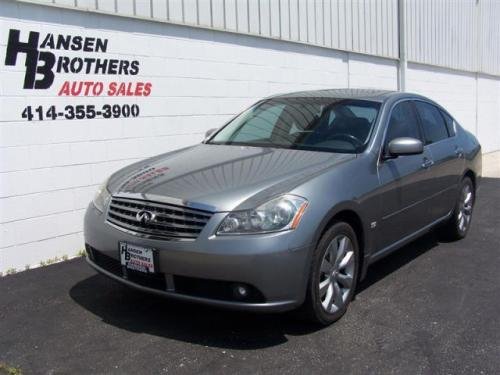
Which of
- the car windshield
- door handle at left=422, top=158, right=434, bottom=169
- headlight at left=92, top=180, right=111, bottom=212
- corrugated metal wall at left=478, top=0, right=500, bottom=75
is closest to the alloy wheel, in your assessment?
the car windshield

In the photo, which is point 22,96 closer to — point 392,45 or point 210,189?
point 210,189

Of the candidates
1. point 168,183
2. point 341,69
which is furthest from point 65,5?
point 341,69

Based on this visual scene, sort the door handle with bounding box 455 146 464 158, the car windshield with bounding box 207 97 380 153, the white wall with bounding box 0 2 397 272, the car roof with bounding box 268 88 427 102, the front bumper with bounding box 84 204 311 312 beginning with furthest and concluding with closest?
the door handle with bounding box 455 146 464 158
the white wall with bounding box 0 2 397 272
the car roof with bounding box 268 88 427 102
the car windshield with bounding box 207 97 380 153
the front bumper with bounding box 84 204 311 312

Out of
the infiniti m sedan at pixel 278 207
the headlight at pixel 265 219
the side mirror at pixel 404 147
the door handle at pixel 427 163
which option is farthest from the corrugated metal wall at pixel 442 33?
the headlight at pixel 265 219

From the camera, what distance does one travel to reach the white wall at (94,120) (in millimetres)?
5453

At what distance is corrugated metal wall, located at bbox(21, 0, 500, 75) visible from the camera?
692 centimetres

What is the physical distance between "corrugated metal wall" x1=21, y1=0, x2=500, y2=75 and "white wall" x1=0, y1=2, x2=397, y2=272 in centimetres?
16

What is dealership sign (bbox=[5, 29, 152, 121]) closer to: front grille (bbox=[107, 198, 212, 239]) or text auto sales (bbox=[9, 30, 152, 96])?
text auto sales (bbox=[9, 30, 152, 96])

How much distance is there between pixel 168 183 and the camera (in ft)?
13.1

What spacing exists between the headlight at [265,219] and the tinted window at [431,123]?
246cm

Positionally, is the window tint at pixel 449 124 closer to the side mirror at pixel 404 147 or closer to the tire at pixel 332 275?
the side mirror at pixel 404 147

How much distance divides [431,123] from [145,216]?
3.32m

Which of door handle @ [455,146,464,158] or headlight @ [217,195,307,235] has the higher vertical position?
headlight @ [217,195,307,235]

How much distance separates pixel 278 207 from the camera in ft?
11.9
